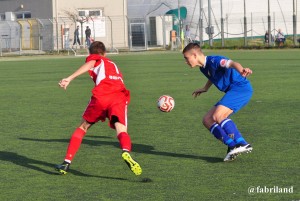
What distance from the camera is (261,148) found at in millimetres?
10875

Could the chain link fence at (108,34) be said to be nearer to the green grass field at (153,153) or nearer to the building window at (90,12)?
the building window at (90,12)

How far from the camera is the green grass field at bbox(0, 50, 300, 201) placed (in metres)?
8.37

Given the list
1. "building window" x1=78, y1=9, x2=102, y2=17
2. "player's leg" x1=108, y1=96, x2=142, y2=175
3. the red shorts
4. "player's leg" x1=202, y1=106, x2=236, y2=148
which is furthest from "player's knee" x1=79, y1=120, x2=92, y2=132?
"building window" x1=78, y1=9, x2=102, y2=17

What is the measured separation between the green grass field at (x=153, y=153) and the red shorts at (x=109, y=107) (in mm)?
646

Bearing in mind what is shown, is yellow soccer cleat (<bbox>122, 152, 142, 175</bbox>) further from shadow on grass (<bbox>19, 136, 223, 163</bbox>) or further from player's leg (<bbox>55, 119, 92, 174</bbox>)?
shadow on grass (<bbox>19, 136, 223, 163</bbox>)

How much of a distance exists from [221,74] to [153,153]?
4.95 feet

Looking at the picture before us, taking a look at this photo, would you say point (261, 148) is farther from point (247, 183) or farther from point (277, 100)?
point (277, 100)

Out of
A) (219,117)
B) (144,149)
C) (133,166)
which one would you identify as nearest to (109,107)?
(133,166)

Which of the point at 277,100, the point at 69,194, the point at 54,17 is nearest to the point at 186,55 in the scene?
the point at 69,194

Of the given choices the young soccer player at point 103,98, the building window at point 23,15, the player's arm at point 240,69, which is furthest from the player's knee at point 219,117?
the building window at point 23,15

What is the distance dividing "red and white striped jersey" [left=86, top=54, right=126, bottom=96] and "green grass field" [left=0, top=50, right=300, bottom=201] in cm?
95

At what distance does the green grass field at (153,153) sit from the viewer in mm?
8367

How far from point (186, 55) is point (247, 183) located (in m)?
2.15

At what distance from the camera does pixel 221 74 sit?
1011 cm
